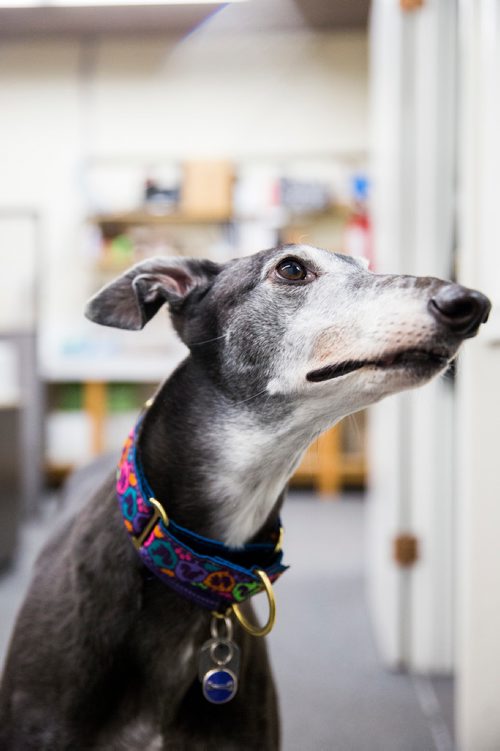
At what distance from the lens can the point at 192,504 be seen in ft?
2.91

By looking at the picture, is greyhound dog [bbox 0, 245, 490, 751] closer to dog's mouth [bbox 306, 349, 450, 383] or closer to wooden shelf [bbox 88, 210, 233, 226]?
dog's mouth [bbox 306, 349, 450, 383]

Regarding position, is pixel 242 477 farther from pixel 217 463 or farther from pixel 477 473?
pixel 477 473

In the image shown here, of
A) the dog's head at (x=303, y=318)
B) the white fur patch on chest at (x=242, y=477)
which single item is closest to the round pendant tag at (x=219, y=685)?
the white fur patch on chest at (x=242, y=477)

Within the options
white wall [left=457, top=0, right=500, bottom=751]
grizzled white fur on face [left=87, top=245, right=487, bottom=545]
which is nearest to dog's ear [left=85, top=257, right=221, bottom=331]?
grizzled white fur on face [left=87, top=245, right=487, bottom=545]

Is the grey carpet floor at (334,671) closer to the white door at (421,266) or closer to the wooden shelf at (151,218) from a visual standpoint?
the white door at (421,266)

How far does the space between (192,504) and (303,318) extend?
269 mm

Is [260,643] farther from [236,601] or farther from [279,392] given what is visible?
[279,392]

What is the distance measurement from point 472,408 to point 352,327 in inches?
24.3

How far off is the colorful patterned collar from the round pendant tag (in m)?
0.07

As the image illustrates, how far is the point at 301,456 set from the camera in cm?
90

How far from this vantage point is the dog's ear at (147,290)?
35.6 inches

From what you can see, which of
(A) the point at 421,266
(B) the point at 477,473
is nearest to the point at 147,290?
(B) the point at 477,473

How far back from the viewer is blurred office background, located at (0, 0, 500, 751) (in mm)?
1312

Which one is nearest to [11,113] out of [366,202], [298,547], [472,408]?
[366,202]
